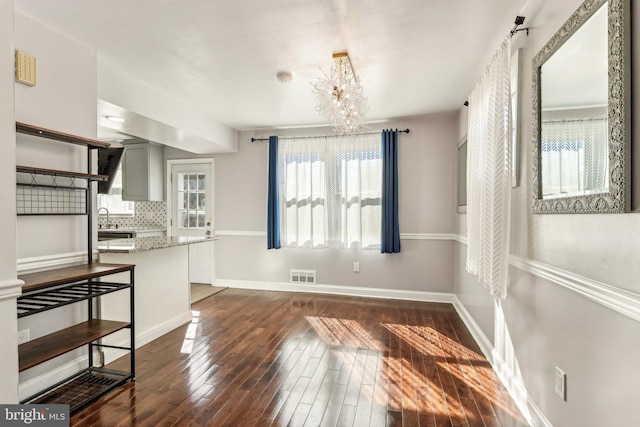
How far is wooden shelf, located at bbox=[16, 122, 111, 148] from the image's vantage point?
6.43ft

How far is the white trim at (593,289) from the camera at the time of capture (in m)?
1.12

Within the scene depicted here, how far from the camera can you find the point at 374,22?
218 cm

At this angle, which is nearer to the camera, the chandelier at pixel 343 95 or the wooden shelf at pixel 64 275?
the wooden shelf at pixel 64 275

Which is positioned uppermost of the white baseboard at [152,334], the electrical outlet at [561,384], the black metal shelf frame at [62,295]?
the black metal shelf frame at [62,295]

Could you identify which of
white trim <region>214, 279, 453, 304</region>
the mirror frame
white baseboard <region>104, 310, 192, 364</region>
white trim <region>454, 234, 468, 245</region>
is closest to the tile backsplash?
white trim <region>214, 279, 453, 304</region>

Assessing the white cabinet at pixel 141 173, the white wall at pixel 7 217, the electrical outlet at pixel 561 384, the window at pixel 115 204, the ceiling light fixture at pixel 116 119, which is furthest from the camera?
the window at pixel 115 204

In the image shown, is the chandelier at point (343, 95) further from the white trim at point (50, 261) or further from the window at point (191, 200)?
the window at point (191, 200)

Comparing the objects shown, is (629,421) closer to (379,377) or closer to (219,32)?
(379,377)

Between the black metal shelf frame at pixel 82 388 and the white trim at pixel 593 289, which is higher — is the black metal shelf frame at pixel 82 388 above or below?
below

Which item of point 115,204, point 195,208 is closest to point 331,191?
point 195,208

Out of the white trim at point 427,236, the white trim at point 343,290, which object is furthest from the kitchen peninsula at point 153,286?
the white trim at point 427,236

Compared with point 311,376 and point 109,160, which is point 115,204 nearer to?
point 109,160

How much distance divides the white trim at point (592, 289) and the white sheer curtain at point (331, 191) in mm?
2676

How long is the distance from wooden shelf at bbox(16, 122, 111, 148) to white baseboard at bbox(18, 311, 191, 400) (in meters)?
1.58
